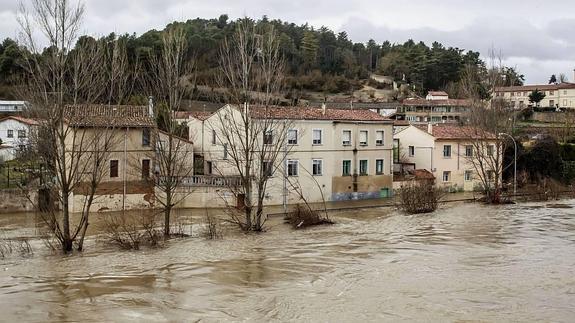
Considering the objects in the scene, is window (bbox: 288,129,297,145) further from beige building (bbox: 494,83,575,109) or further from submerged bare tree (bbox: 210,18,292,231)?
beige building (bbox: 494,83,575,109)

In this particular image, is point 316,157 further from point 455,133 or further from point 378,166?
point 455,133

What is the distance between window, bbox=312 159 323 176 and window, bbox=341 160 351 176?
6.13 feet

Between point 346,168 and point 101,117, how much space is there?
19.5 m

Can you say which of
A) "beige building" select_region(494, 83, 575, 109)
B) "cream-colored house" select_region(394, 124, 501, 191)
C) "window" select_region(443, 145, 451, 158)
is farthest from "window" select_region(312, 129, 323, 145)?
"beige building" select_region(494, 83, 575, 109)

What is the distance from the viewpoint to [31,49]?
67.5 feet

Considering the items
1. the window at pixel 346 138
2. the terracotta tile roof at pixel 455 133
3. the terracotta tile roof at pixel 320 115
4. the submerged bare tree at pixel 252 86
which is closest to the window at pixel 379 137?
the terracotta tile roof at pixel 320 115

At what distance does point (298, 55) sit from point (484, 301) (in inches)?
4204

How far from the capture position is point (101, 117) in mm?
27672

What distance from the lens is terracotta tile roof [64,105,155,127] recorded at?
72.3ft

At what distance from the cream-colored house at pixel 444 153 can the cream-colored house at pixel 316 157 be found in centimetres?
453

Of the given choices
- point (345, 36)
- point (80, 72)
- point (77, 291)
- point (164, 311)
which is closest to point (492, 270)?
point (164, 311)

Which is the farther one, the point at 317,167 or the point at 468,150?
the point at 468,150

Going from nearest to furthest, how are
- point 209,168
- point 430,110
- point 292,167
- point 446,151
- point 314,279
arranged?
point 314,279 → point 292,167 → point 209,168 → point 446,151 → point 430,110

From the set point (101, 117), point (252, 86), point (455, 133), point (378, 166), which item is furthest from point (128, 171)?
point (455, 133)
